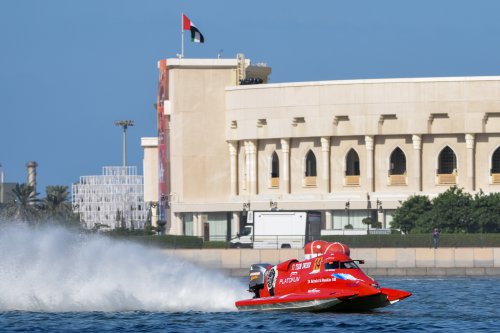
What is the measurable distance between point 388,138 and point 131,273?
208ft

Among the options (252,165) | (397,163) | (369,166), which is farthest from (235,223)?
(397,163)

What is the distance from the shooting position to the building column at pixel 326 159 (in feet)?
373

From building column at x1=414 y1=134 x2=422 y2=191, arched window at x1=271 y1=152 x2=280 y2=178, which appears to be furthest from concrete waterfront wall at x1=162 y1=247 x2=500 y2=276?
arched window at x1=271 y1=152 x2=280 y2=178

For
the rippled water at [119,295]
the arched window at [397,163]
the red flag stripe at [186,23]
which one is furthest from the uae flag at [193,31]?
the rippled water at [119,295]

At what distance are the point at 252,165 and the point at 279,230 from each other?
1962cm

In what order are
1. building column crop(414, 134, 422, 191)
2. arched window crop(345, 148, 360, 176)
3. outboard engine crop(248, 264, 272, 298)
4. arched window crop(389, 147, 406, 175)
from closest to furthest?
1. outboard engine crop(248, 264, 272, 298)
2. building column crop(414, 134, 422, 191)
3. arched window crop(389, 147, 406, 175)
4. arched window crop(345, 148, 360, 176)

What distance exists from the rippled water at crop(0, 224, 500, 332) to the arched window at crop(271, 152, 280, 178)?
6442 centimetres

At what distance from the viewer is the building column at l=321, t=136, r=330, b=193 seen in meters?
114

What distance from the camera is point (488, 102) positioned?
109m

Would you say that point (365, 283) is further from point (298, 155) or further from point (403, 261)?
point (298, 155)

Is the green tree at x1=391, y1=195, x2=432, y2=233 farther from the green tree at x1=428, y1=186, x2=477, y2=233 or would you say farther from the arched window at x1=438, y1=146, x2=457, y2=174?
the arched window at x1=438, y1=146, x2=457, y2=174

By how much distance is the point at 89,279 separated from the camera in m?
50.6

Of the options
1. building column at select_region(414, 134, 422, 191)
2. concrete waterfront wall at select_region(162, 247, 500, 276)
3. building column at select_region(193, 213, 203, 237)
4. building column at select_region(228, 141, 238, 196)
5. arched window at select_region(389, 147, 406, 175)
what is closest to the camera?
concrete waterfront wall at select_region(162, 247, 500, 276)

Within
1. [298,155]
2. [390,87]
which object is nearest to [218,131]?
[298,155]
